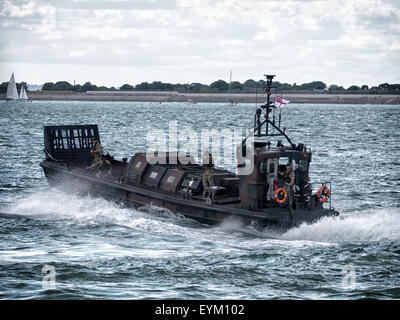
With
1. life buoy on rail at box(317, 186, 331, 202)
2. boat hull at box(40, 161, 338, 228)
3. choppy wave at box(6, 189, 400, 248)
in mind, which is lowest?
choppy wave at box(6, 189, 400, 248)

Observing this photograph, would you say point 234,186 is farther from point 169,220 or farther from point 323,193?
point 323,193

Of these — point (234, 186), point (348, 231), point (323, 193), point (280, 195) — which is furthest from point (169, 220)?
point (348, 231)

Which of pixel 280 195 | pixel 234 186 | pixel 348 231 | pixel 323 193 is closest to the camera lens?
pixel 280 195

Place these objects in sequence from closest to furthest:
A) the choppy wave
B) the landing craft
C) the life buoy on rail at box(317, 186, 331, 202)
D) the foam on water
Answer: the foam on water, the choppy wave, the landing craft, the life buoy on rail at box(317, 186, 331, 202)

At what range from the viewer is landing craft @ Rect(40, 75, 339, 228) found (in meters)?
20.4

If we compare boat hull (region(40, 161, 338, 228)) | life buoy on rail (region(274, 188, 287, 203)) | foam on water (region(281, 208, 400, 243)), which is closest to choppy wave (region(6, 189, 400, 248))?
foam on water (region(281, 208, 400, 243))

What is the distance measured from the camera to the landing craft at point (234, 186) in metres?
20.4

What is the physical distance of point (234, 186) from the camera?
22.8m

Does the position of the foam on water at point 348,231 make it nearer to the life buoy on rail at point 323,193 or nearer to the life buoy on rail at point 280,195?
the life buoy on rail at point 323,193

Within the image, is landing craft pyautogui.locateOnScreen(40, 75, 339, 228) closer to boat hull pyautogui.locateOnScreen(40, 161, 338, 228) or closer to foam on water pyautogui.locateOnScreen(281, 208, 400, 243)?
boat hull pyautogui.locateOnScreen(40, 161, 338, 228)

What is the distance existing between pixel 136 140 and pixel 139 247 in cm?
4378

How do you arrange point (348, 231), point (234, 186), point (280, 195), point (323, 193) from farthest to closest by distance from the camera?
point (234, 186) → point (323, 193) → point (348, 231) → point (280, 195)

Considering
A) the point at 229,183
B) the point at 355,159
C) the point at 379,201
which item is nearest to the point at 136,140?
the point at 355,159
